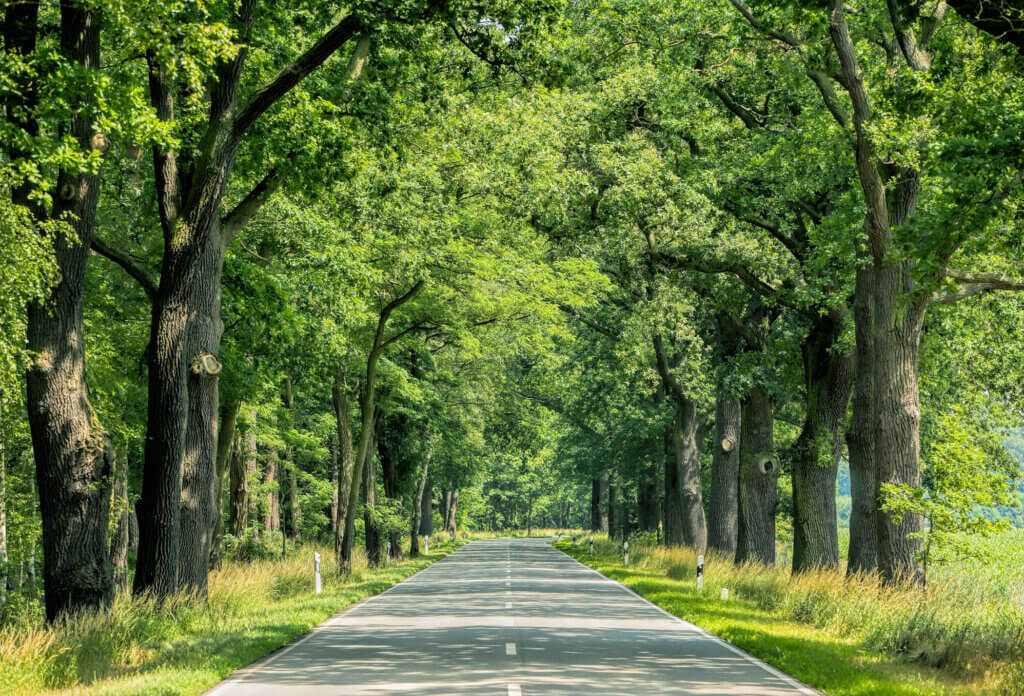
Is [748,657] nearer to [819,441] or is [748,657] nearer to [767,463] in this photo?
[819,441]

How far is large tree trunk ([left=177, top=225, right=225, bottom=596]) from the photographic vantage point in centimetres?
1816

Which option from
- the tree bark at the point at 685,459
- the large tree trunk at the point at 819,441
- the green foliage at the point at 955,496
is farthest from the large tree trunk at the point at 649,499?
the green foliage at the point at 955,496

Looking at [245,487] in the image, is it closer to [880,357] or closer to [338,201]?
[338,201]

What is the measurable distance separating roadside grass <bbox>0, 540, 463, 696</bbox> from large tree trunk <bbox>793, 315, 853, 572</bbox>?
419 inches

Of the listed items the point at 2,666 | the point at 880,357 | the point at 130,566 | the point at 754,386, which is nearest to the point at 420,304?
the point at 754,386

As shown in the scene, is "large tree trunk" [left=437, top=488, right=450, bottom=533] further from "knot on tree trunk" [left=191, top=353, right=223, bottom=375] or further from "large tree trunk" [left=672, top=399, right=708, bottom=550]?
"knot on tree trunk" [left=191, top=353, right=223, bottom=375]

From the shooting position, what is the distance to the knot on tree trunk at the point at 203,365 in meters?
18.3

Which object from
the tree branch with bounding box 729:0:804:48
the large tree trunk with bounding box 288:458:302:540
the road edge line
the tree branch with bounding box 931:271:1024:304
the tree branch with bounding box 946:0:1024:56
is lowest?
the road edge line

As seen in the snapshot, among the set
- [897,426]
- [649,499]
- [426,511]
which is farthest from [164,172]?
[426,511]

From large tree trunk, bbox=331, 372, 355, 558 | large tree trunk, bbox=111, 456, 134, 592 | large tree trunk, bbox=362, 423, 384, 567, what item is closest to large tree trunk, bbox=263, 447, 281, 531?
large tree trunk, bbox=362, 423, 384, 567

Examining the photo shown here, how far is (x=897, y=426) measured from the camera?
18.4 meters

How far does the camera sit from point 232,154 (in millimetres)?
16703

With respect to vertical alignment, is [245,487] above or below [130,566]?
above

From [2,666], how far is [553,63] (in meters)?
10.1
